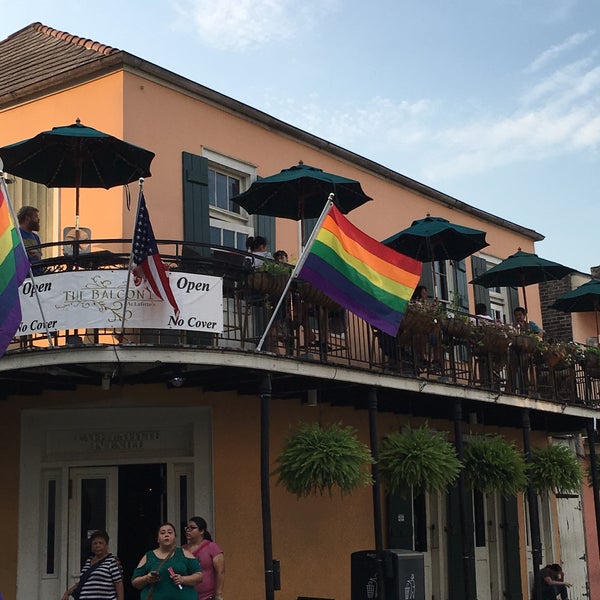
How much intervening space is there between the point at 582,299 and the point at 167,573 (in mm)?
11610

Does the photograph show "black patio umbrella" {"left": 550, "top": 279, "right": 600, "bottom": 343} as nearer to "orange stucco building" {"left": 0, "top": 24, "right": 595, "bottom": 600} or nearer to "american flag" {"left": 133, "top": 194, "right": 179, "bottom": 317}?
"orange stucco building" {"left": 0, "top": 24, "right": 595, "bottom": 600}

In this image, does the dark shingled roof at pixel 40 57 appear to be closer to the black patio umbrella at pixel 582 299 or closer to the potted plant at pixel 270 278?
the potted plant at pixel 270 278

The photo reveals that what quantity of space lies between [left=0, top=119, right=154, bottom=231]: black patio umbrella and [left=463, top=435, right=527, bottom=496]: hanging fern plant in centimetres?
601


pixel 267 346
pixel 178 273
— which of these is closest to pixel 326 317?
pixel 267 346

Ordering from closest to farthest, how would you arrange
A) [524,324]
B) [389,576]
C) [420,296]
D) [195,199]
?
[389,576]
[195,199]
[420,296]
[524,324]

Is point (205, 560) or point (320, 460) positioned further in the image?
point (320, 460)

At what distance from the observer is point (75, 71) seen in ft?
42.1

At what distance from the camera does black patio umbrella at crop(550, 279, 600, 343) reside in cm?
1831

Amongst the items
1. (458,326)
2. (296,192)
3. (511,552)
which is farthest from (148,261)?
(511,552)

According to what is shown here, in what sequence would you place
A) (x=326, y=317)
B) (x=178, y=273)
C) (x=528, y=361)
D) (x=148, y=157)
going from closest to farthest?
(x=178, y=273), (x=148, y=157), (x=326, y=317), (x=528, y=361)

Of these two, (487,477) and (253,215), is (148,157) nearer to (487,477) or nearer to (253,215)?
(253,215)

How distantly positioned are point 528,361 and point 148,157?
702 centimetres

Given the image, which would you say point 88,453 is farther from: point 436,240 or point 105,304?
point 436,240

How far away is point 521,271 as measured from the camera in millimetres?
16969
